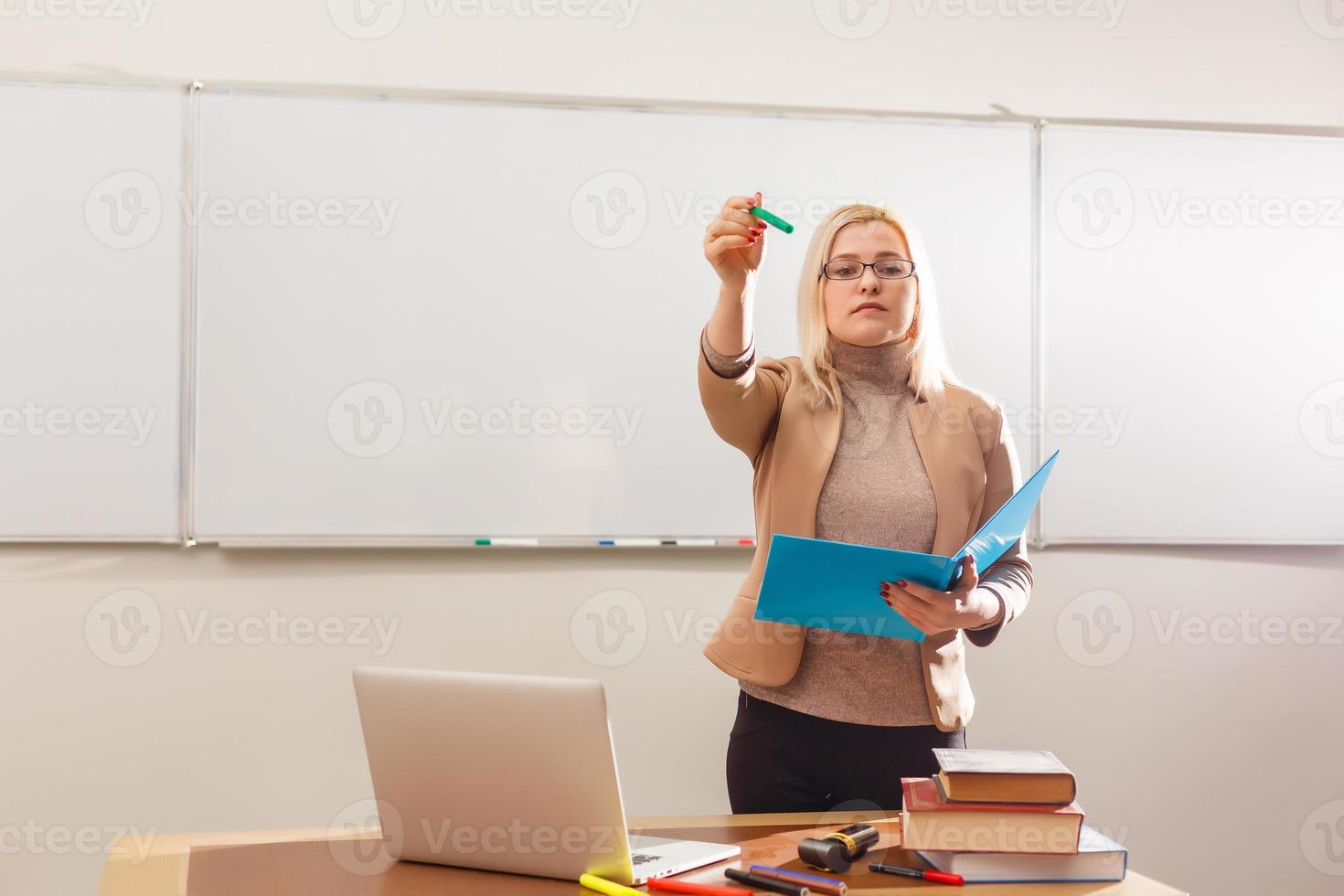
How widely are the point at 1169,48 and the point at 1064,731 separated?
1.74 meters

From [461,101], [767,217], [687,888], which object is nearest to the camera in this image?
[687,888]

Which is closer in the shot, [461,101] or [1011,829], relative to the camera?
[1011,829]

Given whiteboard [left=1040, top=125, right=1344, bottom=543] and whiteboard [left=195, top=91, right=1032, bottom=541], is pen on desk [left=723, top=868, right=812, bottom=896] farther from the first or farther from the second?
whiteboard [left=1040, top=125, right=1344, bottom=543]

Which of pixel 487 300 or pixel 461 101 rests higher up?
Result: pixel 461 101

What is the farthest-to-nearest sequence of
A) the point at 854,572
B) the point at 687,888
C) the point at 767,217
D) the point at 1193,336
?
the point at 1193,336 < the point at 767,217 < the point at 854,572 < the point at 687,888

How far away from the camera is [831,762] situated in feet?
5.03

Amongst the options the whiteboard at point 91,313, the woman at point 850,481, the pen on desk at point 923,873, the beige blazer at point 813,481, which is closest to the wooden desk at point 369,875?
the pen on desk at point 923,873

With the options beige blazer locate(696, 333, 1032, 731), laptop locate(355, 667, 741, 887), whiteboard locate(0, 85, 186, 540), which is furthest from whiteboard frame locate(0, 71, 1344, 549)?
laptop locate(355, 667, 741, 887)

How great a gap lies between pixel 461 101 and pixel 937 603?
1740mm

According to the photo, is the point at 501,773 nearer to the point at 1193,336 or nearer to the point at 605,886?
the point at 605,886

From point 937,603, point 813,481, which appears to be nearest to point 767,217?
point 813,481

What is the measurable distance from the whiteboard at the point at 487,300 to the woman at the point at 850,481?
87cm

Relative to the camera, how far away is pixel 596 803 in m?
1.12

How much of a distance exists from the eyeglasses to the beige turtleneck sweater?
0.11 meters
